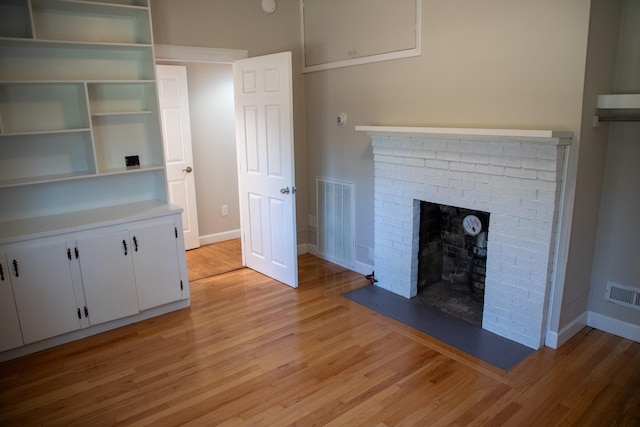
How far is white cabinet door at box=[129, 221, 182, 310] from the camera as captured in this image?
343 cm

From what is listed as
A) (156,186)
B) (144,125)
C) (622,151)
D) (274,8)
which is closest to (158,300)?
(156,186)

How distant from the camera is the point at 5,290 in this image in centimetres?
293

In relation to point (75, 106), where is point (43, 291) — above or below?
below

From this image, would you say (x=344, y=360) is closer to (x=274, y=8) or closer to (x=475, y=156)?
(x=475, y=156)

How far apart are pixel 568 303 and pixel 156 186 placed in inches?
130

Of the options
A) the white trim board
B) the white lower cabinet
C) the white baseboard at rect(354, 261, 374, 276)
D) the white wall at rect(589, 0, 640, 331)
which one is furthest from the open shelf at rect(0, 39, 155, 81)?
the white wall at rect(589, 0, 640, 331)

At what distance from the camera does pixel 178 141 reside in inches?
201

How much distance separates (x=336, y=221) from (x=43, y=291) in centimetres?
267

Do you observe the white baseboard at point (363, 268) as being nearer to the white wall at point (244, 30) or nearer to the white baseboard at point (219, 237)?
the white wall at point (244, 30)

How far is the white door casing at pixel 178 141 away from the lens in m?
4.93

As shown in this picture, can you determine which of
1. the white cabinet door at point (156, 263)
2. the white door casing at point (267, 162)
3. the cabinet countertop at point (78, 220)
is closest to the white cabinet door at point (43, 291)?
the cabinet countertop at point (78, 220)

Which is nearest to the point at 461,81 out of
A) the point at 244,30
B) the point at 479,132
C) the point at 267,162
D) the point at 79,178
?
the point at 479,132

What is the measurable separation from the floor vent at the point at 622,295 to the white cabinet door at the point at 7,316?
161 inches

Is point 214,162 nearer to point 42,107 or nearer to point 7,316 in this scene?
point 42,107
